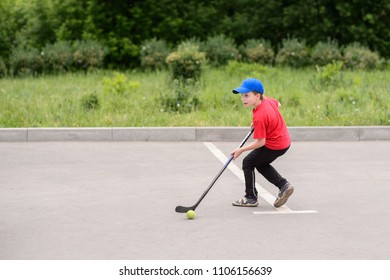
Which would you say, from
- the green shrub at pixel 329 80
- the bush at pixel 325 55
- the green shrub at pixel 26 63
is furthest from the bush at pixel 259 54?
the green shrub at pixel 329 80

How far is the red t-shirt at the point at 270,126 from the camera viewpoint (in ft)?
25.1

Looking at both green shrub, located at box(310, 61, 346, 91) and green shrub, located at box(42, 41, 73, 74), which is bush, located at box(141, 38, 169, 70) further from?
green shrub, located at box(310, 61, 346, 91)

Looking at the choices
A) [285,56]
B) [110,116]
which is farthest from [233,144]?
[285,56]

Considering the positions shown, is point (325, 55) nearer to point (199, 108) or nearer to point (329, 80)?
point (329, 80)

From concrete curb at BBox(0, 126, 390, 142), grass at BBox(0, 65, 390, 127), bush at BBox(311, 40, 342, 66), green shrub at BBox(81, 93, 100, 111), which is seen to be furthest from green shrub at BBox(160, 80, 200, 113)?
bush at BBox(311, 40, 342, 66)

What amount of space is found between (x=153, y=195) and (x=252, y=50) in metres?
17.9

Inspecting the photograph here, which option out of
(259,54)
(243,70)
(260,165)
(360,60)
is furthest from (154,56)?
(260,165)

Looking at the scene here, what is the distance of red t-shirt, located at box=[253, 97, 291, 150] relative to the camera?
7.66 m

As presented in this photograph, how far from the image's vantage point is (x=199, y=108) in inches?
605

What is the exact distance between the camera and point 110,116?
1429 centimetres

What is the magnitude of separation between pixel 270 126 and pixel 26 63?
706 inches

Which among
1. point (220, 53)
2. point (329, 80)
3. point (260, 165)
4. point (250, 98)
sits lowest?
point (220, 53)

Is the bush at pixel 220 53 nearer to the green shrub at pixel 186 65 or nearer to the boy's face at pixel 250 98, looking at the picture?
the green shrub at pixel 186 65
